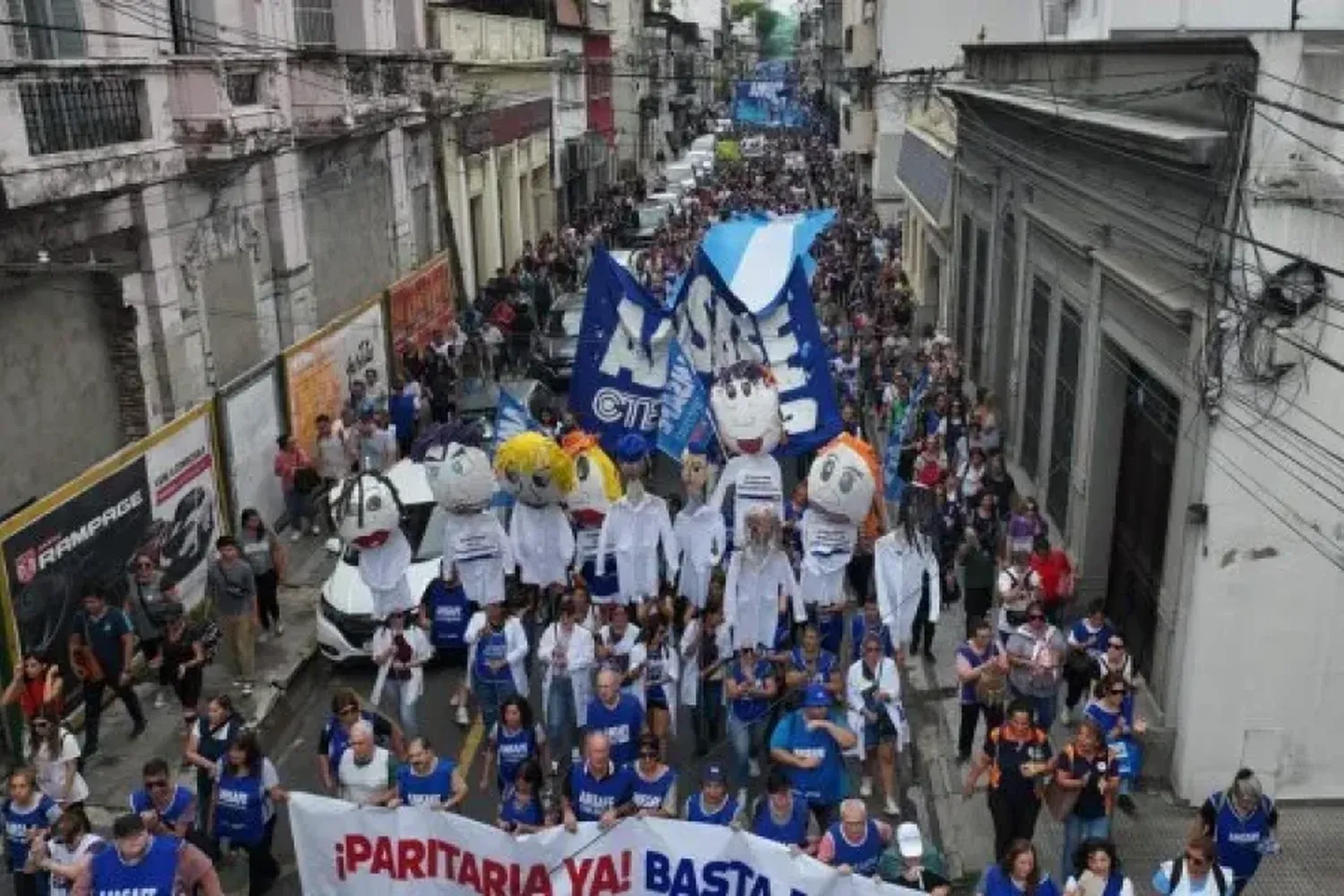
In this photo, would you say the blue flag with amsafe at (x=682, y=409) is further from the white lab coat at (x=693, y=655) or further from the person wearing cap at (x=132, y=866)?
the person wearing cap at (x=132, y=866)

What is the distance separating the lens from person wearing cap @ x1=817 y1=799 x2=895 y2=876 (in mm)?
7621

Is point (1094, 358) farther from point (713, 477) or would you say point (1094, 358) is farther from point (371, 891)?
point (371, 891)

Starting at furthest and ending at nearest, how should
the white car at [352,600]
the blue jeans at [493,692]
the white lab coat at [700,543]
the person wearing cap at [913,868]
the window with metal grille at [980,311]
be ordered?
the window with metal grille at [980,311] < the white car at [352,600] < the white lab coat at [700,543] < the blue jeans at [493,692] < the person wearing cap at [913,868]

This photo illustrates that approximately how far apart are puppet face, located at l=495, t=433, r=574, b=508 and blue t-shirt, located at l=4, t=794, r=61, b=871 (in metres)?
4.38

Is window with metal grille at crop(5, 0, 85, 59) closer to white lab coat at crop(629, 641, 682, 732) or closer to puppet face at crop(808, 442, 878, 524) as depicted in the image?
puppet face at crop(808, 442, 878, 524)

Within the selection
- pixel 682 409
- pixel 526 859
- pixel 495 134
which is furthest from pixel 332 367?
pixel 495 134

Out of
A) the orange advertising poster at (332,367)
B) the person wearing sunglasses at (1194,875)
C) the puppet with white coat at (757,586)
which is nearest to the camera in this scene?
the person wearing sunglasses at (1194,875)

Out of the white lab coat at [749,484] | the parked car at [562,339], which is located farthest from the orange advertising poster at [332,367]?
the white lab coat at [749,484]

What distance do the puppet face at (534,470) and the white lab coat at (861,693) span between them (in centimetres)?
308

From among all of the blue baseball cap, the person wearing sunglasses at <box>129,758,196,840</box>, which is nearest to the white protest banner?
the person wearing sunglasses at <box>129,758,196,840</box>

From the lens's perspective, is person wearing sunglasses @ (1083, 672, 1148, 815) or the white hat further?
person wearing sunglasses @ (1083, 672, 1148, 815)

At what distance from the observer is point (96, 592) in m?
11.6

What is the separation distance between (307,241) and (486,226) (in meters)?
12.2

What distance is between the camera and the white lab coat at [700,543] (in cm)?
1177
